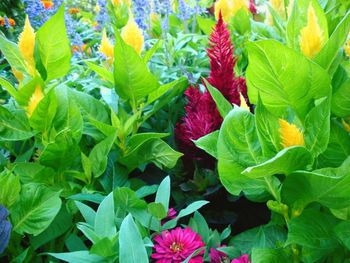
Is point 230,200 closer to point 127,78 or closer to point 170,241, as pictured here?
point 170,241

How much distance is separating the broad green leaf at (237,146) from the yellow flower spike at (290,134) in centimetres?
7

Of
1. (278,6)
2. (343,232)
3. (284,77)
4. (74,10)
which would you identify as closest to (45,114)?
(284,77)

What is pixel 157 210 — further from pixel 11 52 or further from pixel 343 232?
pixel 11 52

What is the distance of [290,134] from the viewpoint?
2.98 ft

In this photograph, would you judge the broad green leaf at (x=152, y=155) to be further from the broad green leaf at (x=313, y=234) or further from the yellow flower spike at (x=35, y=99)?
the broad green leaf at (x=313, y=234)

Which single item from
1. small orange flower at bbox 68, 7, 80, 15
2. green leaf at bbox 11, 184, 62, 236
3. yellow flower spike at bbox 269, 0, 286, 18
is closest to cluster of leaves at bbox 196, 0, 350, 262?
green leaf at bbox 11, 184, 62, 236

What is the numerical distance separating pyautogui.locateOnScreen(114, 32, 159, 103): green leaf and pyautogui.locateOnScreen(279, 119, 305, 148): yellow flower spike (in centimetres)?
53

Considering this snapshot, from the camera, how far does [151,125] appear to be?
5.62ft

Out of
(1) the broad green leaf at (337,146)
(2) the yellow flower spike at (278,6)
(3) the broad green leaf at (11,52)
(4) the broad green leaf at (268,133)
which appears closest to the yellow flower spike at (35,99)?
(3) the broad green leaf at (11,52)

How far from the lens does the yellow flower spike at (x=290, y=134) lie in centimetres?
91

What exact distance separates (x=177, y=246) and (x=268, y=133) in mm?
355

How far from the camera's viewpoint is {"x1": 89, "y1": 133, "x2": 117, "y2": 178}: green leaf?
1.34 metres

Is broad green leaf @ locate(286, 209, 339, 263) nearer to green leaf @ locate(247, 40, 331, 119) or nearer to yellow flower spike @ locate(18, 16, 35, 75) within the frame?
green leaf @ locate(247, 40, 331, 119)

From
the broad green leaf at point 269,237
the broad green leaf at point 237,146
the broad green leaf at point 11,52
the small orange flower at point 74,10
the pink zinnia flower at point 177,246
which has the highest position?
the broad green leaf at point 11,52
